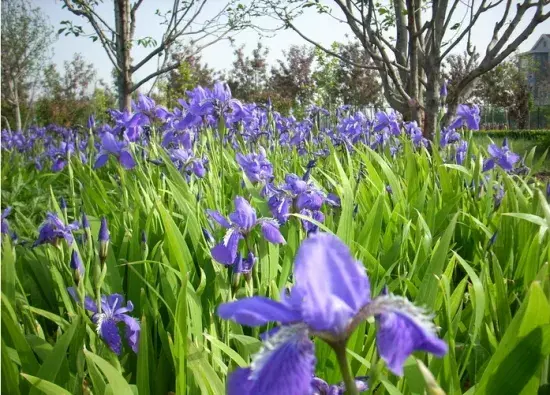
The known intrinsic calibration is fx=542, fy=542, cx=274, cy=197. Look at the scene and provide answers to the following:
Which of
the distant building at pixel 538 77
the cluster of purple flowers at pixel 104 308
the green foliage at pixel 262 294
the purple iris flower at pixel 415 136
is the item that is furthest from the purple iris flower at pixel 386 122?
the distant building at pixel 538 77

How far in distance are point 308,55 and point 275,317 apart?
84.6 feet

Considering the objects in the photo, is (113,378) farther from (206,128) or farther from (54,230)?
(206,128)

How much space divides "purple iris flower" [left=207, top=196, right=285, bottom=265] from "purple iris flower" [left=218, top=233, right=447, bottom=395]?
0.78 meters

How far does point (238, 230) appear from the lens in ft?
4.65

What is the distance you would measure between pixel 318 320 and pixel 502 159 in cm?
228

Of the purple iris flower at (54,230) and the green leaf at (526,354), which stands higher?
the purple iris flower at (54,230)

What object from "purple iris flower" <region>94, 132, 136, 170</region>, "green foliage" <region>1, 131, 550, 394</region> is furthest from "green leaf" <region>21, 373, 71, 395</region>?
"purple iris flower" <region>94, 132, 136, 170</region>

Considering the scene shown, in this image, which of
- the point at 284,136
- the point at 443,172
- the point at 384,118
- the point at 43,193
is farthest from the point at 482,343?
the point at 284,136

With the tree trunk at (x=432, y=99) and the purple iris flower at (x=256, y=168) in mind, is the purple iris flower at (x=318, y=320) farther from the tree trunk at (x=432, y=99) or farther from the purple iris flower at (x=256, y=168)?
the tree trunk at (x=432, y=99)

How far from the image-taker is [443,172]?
9.05 feet

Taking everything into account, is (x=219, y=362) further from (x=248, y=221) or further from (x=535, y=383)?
(x=535, y=383)

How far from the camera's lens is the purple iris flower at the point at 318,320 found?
0.53 m

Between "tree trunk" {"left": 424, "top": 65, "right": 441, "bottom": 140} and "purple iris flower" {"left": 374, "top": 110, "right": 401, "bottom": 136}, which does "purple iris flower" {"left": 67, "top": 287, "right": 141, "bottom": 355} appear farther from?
"tree trunk" {"left": 424, "top": 65, "right": 441, "bottom": 140}

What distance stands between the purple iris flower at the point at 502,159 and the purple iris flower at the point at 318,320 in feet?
7.20
